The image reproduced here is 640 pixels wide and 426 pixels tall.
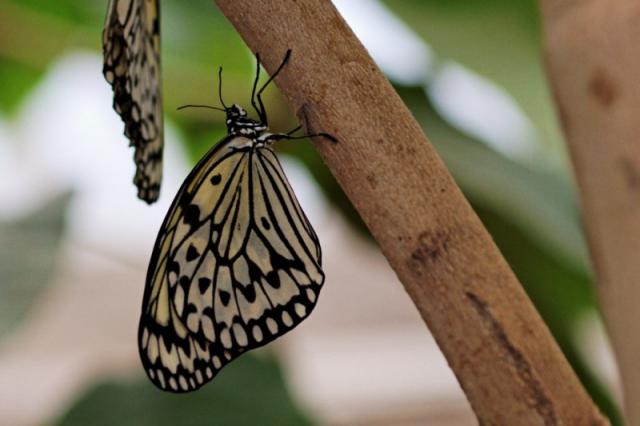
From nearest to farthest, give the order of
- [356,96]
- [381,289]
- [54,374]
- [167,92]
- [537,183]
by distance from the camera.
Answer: [356,96] < [537,183] < [167,92] < [54,374] < [381,289]

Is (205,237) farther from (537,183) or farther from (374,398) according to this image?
(374,398)

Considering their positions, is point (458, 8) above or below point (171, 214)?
above

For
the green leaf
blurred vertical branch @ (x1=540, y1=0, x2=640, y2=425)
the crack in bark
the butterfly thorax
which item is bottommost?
the crack in bark

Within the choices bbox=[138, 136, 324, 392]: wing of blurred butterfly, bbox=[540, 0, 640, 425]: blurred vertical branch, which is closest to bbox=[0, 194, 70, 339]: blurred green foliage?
bbox=[138, 136, 324, 392]: wing of blurred butterfly

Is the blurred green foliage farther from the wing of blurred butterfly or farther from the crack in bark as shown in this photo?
the crack in bark

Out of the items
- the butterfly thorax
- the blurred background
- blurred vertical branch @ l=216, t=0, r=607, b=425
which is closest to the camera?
blurred vertical branch @ l=216, t=0, r=607, b=425

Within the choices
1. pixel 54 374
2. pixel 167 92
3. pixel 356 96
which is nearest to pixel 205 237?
pixel 356 96
